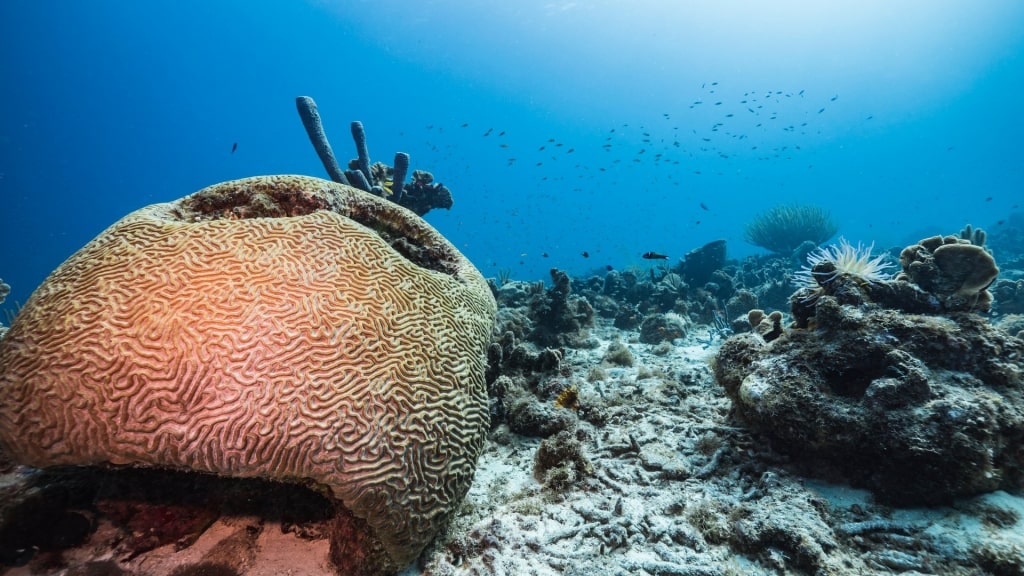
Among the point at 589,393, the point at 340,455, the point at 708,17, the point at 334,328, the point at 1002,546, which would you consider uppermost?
the point at 708,17

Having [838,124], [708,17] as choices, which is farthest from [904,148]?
[708,17]

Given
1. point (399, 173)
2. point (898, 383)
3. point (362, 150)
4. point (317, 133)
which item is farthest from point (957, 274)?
point (317, 133)

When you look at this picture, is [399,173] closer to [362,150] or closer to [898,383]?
[362,150]

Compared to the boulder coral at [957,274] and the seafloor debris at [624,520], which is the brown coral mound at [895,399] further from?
the boulder coral at [957,274]

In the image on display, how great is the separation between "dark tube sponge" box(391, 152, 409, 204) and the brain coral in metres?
5.19

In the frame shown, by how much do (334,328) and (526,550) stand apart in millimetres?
2268

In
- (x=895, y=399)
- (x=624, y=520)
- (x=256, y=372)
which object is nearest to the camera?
(x=256, y=372)

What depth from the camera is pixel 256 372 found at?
8.48ft

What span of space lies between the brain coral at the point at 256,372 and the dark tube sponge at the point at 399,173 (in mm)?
5188

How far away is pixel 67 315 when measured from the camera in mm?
2650

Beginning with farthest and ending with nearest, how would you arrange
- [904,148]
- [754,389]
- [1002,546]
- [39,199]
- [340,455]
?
1. [904,148]
2. [39,199]
3. [754,389]
4. [340,455]
5. [1002,546]

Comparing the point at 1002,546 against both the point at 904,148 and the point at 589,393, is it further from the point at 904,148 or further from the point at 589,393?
the point at 904,148

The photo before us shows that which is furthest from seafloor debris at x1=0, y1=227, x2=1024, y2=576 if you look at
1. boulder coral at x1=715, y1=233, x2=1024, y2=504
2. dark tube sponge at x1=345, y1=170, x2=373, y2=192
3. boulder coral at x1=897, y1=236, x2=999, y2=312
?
dark tube sponge at x1=345, y1=170, x2=373, y2=192

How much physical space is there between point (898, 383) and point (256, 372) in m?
4.72
